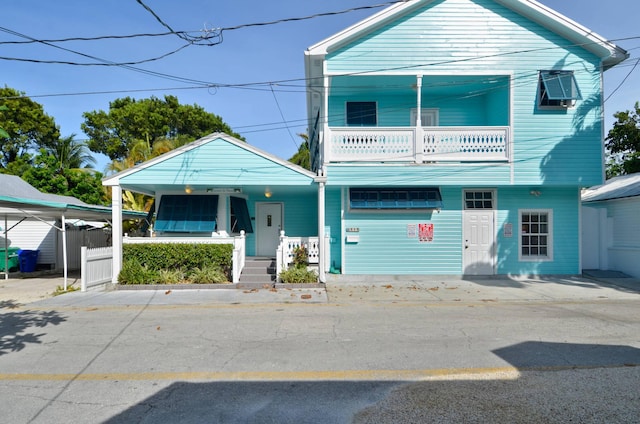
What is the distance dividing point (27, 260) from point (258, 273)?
11.4m

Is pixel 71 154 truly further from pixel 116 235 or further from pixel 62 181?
pixel 116 235

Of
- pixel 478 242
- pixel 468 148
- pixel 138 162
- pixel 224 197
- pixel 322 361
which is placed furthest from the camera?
pixel 138 162

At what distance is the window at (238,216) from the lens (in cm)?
1319

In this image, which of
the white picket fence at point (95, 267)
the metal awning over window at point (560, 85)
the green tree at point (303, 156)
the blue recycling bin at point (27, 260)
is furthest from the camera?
the green tree at point (303, 156)

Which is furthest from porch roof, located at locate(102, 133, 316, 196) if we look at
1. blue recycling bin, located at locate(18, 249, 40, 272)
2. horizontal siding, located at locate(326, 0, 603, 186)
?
blue recycling bin, located at locate(18, 249, 40, 272)

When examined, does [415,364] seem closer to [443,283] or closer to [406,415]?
[406,415]

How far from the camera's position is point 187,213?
12.8 m

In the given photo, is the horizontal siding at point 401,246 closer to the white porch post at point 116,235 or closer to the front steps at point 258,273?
the front steps at point 258,273

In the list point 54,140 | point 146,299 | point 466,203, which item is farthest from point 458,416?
point 54,140

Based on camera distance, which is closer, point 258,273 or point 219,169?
point 219,169

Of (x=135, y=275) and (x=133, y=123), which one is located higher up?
(x=133, y=123)

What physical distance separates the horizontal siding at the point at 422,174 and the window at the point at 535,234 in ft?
5.88

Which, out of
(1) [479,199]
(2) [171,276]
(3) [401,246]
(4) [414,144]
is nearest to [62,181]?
(2) [171,276]

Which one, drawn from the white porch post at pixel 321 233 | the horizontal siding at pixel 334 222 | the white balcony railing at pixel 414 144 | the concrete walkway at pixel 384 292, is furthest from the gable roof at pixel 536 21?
the concrete walkway at pixel 384 292
